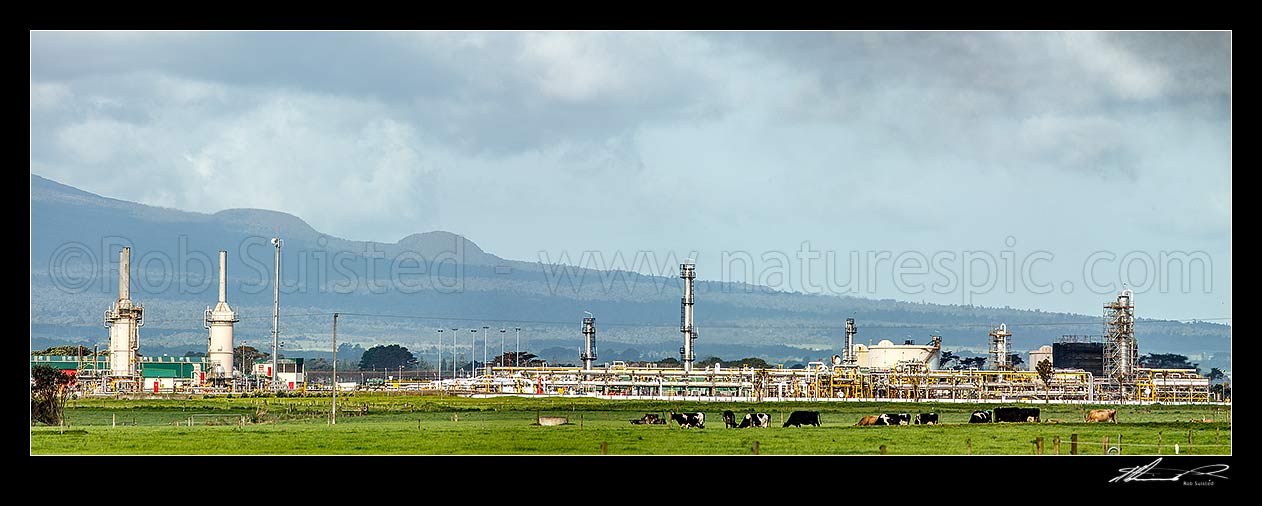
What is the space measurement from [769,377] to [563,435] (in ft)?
242

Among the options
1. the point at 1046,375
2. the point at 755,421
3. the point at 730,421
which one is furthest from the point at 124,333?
the point at 755,421

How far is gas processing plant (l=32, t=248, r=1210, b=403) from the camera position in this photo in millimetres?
131000

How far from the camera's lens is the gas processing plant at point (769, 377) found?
131 m

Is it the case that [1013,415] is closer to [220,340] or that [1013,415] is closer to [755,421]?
[755,421]

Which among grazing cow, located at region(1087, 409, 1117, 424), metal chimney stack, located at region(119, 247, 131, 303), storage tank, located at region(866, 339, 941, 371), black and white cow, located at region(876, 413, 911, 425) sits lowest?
grazing cow, located at region(1087, 409, 1117, 424)

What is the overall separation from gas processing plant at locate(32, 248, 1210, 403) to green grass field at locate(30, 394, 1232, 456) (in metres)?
33.9

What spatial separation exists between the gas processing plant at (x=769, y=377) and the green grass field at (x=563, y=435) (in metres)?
33.9

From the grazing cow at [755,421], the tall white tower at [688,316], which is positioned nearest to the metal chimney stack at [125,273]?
the tall white tower at [688,316]

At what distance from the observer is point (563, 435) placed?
6412cm

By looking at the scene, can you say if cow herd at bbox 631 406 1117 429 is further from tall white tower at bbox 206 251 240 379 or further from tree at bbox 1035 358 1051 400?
tall white tower at bbox 206 251 240 379

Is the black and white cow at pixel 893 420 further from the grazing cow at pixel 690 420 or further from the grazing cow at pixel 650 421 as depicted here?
the grazing cow at pixel 650 421

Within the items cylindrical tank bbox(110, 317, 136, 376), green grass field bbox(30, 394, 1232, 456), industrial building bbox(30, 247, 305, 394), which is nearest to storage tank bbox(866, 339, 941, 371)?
green grass field bbox(30, 394, 1232, 456)

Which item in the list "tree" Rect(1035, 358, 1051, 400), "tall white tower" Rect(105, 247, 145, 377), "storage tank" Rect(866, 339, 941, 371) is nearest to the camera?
"tree" Rect(1035, 358, 1051, 400)
